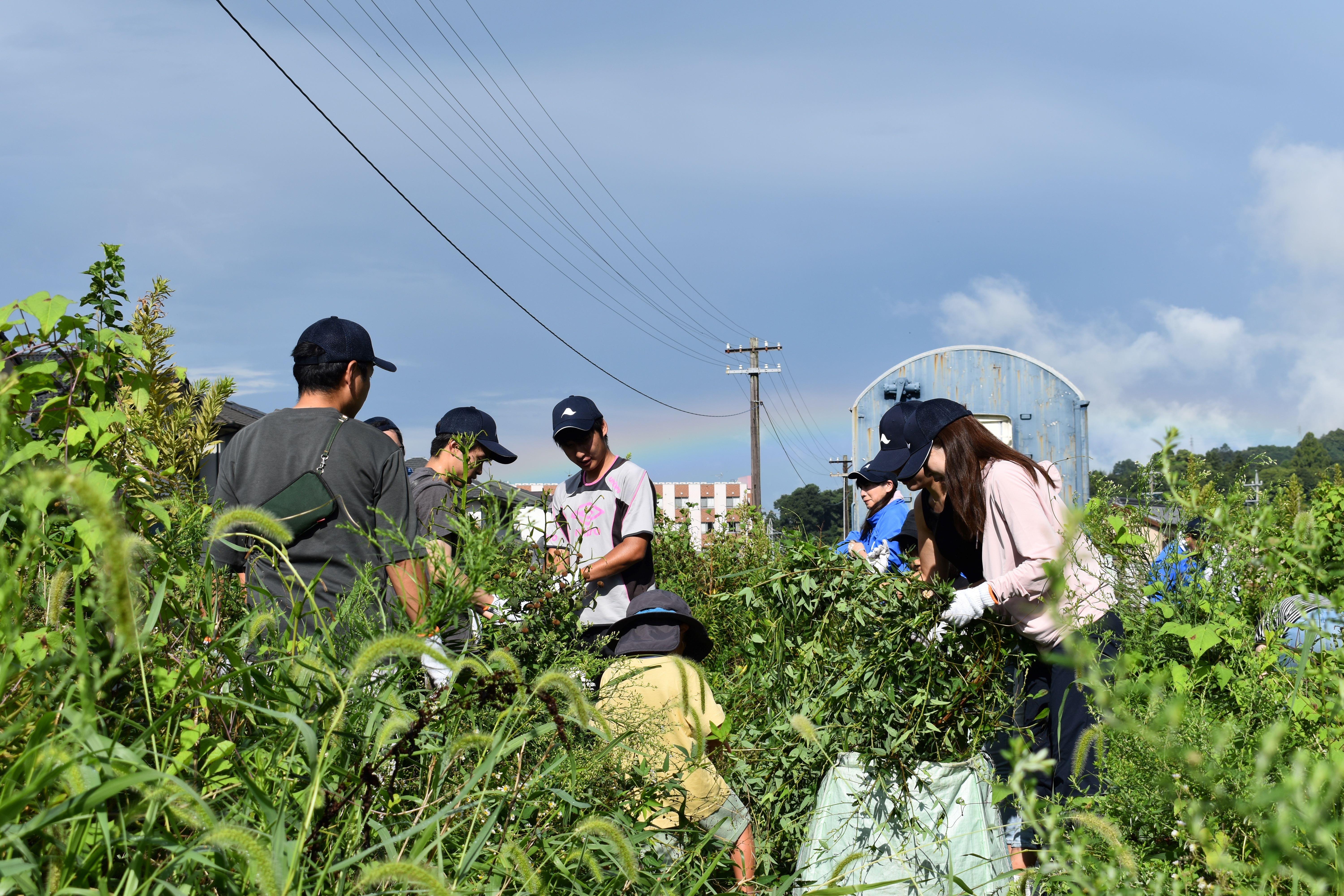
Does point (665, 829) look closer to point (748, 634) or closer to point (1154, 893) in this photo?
point (1154, 893)

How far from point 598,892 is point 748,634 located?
192cm

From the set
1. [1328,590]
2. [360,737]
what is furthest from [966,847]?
[360,737]

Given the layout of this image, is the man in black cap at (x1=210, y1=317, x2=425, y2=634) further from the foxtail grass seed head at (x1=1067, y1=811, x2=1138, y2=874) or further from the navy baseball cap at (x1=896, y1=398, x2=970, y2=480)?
the navy baseball cap at (x1=896, y1=398, x2=970, y2=480)

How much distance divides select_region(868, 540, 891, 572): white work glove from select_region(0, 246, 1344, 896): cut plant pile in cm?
7

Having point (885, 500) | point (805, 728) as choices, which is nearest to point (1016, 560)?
point (805, 728)

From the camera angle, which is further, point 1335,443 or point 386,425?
point 1335,443

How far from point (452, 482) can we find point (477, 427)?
1.49 meters

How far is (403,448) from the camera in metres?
2.70

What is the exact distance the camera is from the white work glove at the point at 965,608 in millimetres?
2430

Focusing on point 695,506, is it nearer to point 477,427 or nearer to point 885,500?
point 885,500

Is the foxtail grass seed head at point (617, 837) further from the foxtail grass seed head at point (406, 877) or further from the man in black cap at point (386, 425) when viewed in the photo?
the man in black cap at point (386, 425)

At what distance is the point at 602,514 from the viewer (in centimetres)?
375

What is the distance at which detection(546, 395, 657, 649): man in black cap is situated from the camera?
3.47m

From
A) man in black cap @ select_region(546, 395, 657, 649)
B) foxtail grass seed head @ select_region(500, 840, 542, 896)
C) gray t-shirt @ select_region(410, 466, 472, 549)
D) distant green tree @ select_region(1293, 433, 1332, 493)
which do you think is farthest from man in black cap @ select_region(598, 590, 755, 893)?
distant green tree @ select_region(1293, 433, 1332, 493)
